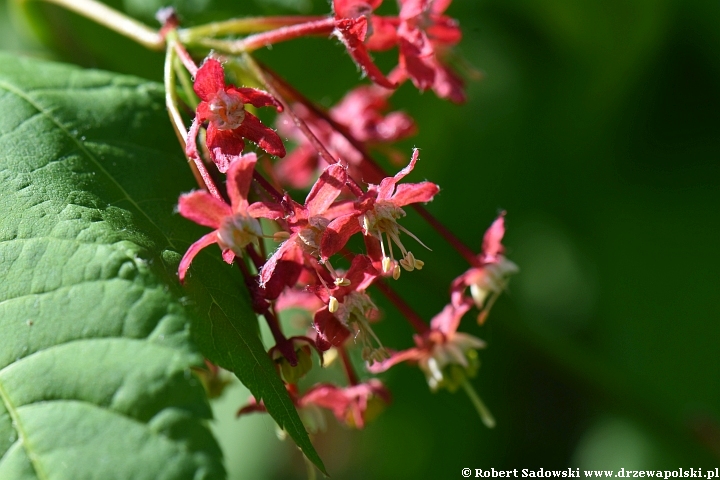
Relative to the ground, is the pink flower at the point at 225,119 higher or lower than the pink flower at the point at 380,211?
higher

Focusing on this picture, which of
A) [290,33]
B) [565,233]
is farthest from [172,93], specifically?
[565,233]

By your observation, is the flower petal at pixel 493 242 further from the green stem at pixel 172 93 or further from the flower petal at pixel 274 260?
the green stem at pixel 172 93

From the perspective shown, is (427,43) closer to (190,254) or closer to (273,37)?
(273,37)

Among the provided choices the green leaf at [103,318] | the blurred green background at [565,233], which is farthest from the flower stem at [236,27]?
the blurred green background at [565,233]

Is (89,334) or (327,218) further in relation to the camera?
(327,218)

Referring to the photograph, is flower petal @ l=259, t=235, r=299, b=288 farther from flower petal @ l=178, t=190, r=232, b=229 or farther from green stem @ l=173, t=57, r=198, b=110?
green stem @ l=173, t=57, r=198, b=110
